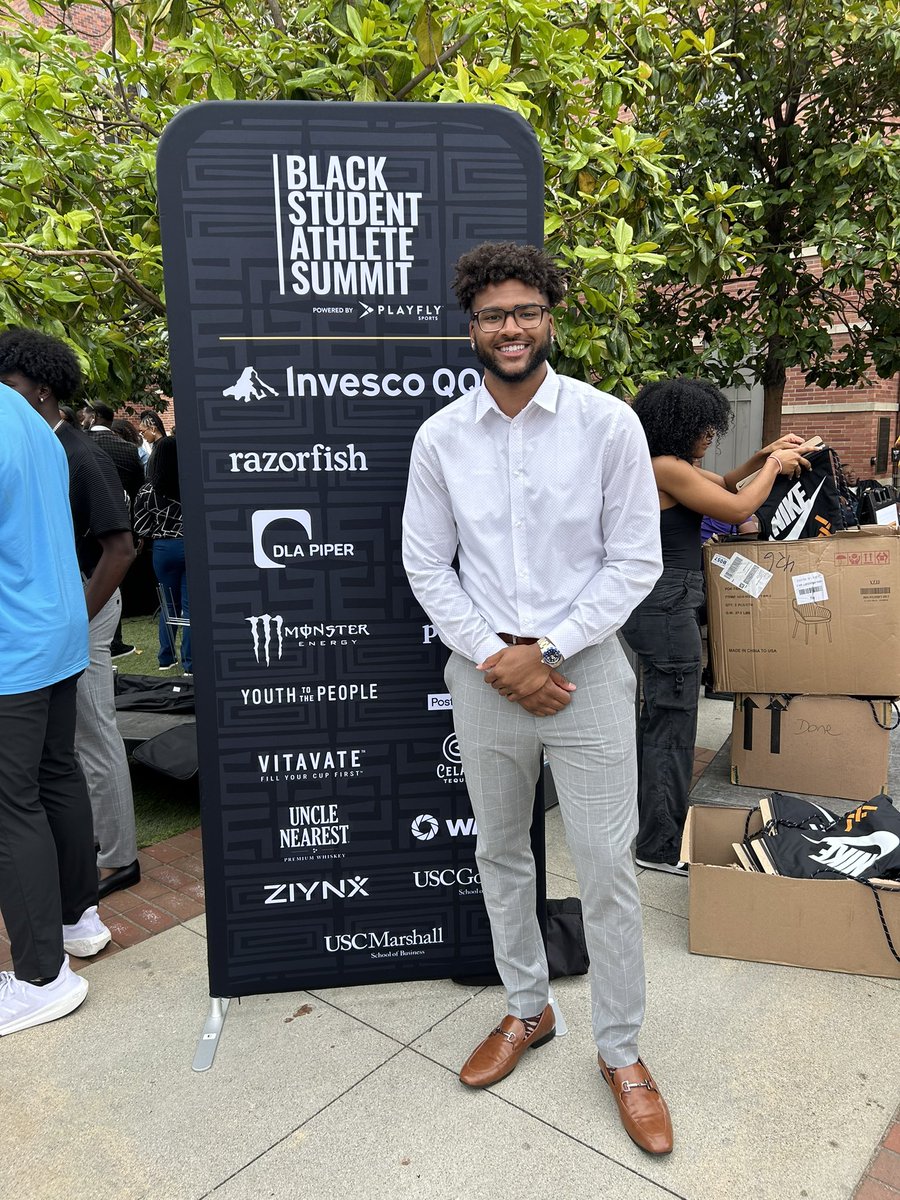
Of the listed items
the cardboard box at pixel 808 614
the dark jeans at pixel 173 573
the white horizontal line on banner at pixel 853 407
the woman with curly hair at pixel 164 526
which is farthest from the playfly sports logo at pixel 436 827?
the white horizontal line on banner at pixel 853 407

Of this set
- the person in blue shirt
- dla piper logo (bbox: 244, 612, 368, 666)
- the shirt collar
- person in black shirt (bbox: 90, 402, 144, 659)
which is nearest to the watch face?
the shirt collar

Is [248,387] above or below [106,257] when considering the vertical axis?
below

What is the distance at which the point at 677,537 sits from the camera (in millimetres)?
3484

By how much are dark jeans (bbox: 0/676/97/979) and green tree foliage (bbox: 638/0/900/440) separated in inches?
197

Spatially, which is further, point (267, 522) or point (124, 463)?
point (124, 463)

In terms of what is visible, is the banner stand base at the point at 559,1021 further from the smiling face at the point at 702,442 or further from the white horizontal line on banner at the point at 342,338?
the smiling face at the point at 702,442

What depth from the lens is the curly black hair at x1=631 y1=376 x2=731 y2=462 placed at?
3355 millimetres

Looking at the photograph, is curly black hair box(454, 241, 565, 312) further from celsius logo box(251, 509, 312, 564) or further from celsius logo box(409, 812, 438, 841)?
celsius logo box(409, 812, 438, 841)

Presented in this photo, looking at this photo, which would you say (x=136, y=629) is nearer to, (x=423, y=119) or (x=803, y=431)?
(x=423, y=119)

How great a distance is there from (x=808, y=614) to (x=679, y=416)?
3.97 ft

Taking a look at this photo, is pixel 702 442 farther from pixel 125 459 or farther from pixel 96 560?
pixel 125 459

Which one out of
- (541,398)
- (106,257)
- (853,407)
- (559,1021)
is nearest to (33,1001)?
(559,1021)

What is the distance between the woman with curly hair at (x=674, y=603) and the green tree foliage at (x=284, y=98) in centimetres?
40

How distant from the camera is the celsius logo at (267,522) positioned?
238 cm
